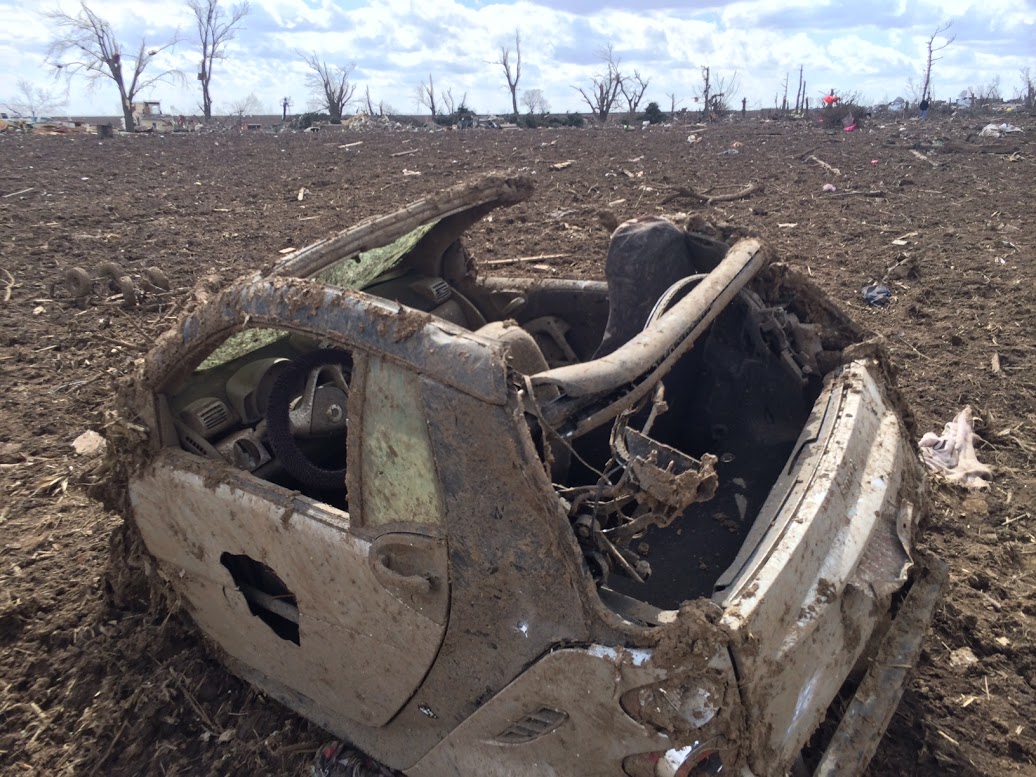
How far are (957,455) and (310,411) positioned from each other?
3.83 metres

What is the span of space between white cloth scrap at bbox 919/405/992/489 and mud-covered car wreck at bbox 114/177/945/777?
169 centimetres

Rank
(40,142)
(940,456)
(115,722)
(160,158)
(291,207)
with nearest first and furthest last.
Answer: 1. (115,722)
2. (940,456)
3. (291,207)
4. (160,158)
5. (40,142)

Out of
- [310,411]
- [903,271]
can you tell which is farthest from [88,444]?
[903,271]

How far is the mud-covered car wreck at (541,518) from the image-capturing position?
1.88m

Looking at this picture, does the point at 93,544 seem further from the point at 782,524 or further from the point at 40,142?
the point at 40,142

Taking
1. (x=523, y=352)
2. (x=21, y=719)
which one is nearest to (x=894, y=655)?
(x=523, y=352)

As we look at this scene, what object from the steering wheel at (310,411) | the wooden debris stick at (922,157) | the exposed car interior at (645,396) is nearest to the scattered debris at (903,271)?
the exposed car interior at (645,396)

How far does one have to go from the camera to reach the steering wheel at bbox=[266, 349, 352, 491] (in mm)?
2768

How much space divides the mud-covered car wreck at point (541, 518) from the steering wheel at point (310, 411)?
1 centimetres

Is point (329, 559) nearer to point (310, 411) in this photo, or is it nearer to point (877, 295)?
point (310, 411)

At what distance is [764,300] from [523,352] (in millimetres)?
1415

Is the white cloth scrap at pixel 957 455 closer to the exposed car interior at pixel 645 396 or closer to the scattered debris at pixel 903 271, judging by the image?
the exposed car interior at pixel 645 396

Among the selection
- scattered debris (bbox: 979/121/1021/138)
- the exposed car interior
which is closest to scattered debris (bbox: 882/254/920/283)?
the exposed car interior

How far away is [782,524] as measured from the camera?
2207 millimetres
